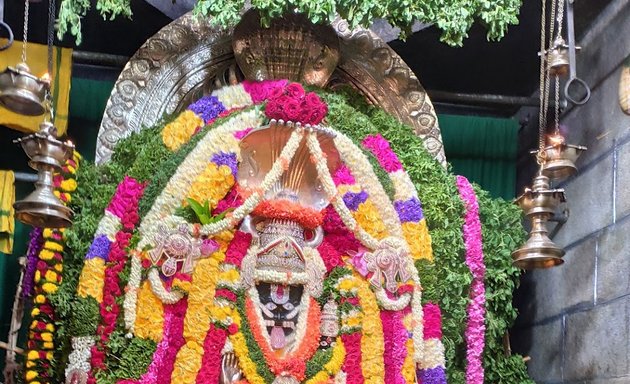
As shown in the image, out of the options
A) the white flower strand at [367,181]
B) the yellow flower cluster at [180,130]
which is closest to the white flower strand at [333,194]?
the white flower strand at [367,181]

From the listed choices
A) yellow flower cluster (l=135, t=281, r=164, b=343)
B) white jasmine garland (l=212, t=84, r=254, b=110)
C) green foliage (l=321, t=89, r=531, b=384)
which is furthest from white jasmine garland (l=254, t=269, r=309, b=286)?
white jasmine garland (l=212, t=84, r=254, b=110)

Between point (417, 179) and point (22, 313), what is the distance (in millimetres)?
2372

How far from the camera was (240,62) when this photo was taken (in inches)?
200

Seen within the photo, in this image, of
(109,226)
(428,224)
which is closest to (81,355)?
(109,226)

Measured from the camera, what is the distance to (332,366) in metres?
4.37

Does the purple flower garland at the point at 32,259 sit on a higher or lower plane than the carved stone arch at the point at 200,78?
lower

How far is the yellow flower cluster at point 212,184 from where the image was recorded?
442 cm

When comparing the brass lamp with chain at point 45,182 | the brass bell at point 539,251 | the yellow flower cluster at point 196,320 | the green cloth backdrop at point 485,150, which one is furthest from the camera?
the green cloth backdrop at point 485,150

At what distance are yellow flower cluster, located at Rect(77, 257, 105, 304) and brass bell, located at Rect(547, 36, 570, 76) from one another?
8.04ft

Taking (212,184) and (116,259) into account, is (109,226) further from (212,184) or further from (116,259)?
(212,184)

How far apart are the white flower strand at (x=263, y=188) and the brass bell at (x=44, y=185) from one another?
2.46ft

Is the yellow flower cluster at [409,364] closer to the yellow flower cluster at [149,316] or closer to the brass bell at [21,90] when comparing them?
the yellow flower cluster at [149,316]

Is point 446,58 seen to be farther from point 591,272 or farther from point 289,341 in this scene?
point 289,341

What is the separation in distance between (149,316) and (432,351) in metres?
1.47
